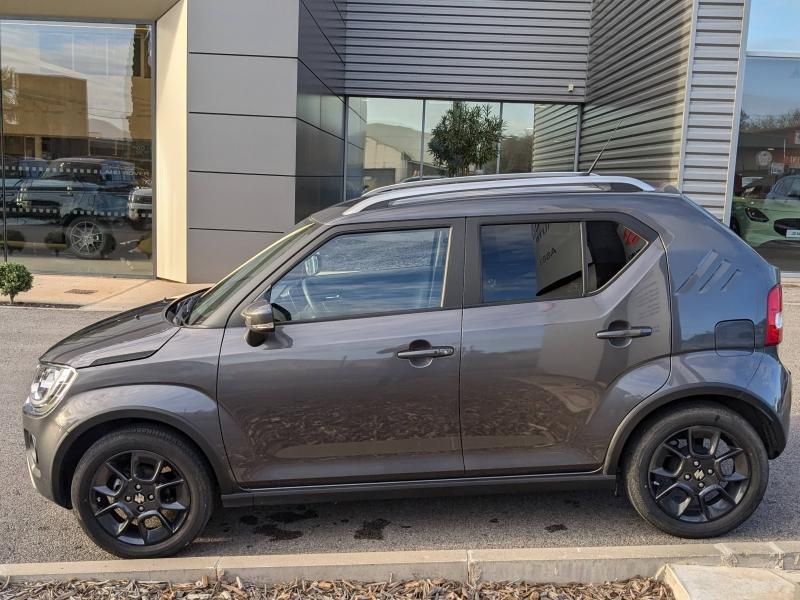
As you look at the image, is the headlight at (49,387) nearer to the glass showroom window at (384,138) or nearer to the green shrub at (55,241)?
the green shrub at (55,241)

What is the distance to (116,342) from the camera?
11.7 ft

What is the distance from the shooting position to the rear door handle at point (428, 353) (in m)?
3.41

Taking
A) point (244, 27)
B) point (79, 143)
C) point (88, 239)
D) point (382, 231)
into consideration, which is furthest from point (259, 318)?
point (79, 143)

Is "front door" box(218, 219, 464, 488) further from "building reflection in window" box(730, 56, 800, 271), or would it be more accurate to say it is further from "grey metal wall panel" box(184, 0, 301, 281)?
"building reflection in window" box(730, 56, 800, 271)

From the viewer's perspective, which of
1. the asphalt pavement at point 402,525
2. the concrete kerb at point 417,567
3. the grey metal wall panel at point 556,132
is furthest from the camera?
the grey metal wall panel at point 556,132

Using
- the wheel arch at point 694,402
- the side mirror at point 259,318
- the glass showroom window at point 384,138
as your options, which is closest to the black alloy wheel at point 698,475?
the wheel arch at point 694,402

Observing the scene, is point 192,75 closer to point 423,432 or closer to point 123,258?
point 123,258

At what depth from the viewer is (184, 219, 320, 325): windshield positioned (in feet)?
12.0

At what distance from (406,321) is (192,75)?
9.58 metres

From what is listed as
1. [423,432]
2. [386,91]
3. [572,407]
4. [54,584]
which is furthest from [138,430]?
[386,91]

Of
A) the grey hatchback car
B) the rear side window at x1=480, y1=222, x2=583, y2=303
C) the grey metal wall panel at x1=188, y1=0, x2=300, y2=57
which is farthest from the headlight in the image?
the grey metal wall panel at x1=188, y1=0, x2=300, y2=57

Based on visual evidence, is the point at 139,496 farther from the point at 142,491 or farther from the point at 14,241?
the point at 14,241

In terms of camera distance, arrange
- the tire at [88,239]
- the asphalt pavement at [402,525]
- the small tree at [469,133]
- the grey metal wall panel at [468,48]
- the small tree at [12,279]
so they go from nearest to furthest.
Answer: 1. the asphalt pavement at [402,525]
2. the small tree at [12,279]
3. the tire at [88,239]
4. the grey metal wall panel at [468,48]
5. the small tree at [469,133]

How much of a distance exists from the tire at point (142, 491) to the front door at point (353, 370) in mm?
240
